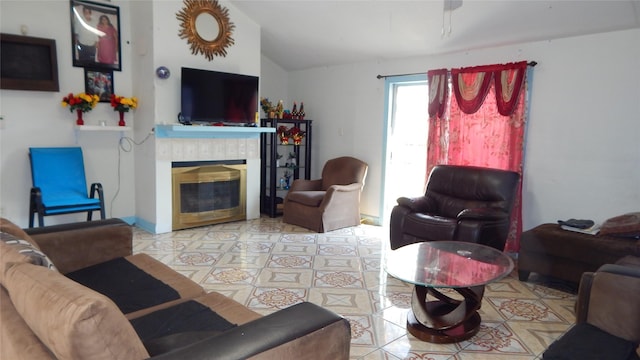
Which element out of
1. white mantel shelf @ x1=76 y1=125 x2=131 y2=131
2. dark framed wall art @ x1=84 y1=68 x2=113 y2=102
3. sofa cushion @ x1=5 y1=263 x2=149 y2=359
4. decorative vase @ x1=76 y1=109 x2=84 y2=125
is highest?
dark framed wall art @ x1=84 y1=68 x2=113 y2=102

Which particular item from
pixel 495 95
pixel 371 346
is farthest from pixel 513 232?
pixel 371 346

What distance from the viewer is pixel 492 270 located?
8.23 ft

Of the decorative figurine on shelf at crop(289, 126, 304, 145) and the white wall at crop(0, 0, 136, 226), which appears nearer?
the white wall at crop(0, 0, 136, 226)

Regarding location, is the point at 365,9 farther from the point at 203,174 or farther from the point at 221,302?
the point at 221,302

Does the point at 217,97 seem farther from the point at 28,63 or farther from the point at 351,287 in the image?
the point at 351,287

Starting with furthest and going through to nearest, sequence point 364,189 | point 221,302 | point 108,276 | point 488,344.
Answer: point 364,189
point 488,344
point 108,276
point 221,302

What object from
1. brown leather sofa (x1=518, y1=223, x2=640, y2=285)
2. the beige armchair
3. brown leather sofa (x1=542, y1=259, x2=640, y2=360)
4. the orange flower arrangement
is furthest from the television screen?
brown leather sofa (x1=542, y1=259, x2=640, y2=360)

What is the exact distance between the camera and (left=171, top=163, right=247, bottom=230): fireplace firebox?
16.0 feet

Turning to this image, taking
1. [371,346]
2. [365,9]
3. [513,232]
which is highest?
[365,9]

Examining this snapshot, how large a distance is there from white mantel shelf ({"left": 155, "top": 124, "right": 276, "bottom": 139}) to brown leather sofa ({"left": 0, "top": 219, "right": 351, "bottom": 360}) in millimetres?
2605

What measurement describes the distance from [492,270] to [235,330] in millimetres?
1769

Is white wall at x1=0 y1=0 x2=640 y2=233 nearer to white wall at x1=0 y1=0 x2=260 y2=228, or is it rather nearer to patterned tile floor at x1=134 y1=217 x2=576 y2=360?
white wall at x1=0 y1=0 x2=260 y2=228

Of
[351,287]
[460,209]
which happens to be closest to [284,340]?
[351,287]

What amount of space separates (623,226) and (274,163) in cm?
383
